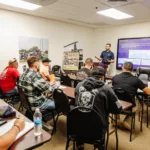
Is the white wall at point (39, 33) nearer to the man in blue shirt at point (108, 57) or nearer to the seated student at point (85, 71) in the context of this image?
the man in blue shirt at point (108, 57)

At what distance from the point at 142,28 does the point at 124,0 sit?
2.72 m

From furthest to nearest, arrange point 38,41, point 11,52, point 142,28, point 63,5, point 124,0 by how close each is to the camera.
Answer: point 142,28 → point 38,41 → point 11,52 → point 63,5 → point 124,0

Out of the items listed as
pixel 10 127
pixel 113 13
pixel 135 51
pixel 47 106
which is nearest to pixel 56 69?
pixel 113 13

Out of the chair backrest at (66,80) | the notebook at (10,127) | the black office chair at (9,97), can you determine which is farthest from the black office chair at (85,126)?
the chair backrest at (66,80)

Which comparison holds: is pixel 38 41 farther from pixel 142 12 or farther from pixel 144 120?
pixel 144 120

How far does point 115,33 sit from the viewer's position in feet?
21.7

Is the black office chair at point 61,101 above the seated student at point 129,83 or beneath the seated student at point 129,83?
beneath

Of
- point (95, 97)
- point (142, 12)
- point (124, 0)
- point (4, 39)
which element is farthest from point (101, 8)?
point (95, 97)

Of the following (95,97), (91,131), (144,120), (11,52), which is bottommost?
(144,120)

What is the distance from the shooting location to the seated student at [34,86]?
98.2 inches

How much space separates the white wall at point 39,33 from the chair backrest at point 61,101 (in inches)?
113

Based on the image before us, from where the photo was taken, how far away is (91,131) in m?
1.75

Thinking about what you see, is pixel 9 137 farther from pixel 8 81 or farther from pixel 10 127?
pixel 8 81

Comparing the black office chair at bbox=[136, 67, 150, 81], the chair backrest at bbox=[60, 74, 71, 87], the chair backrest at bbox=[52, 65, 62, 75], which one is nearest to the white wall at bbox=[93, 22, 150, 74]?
the black office chair at bbox=[136, 67, 150, 81]
